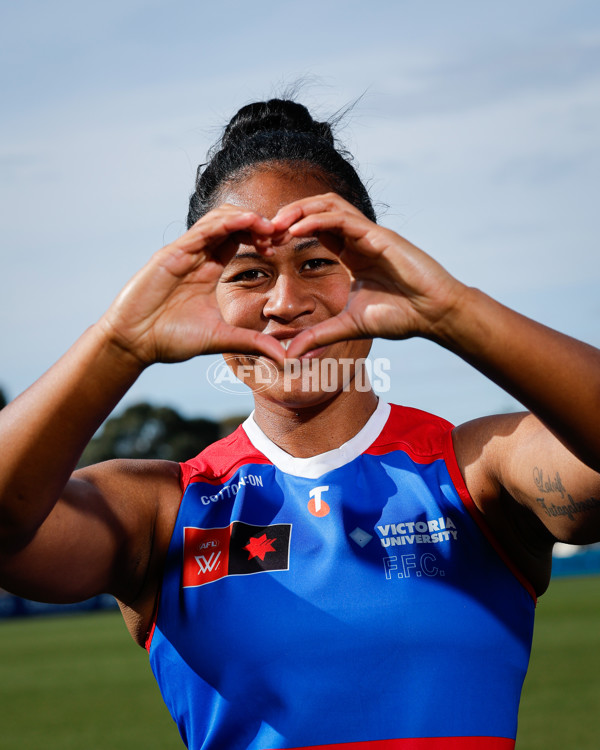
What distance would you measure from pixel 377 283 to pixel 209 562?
0.94 meters

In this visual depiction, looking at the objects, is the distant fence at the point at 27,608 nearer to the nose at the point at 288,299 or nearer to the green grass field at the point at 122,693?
the green grass field at the point at 122,693

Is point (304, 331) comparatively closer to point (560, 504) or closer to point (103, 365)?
point (103, 365)

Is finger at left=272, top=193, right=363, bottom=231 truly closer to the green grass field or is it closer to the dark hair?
the dark hair

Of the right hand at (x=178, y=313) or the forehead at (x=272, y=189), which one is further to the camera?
the forehead at (x=272, y=189)

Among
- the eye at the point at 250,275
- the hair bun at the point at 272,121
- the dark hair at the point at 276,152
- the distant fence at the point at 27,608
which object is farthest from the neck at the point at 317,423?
the distant fence at the point at 27,608

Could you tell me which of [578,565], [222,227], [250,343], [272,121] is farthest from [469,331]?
[578,565]

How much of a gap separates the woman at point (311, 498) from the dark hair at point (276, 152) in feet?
0.09

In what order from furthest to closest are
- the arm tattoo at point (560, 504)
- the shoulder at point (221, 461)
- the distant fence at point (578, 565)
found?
1. the distant fence at point (578, 565)
2. the shoulder at point (221, 461)
3. the arm tattoo at point (560, 504)

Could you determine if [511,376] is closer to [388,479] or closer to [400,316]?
[400,316]

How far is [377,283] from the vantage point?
7.18 feet

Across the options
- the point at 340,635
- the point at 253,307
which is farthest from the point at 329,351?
the point at 340,635

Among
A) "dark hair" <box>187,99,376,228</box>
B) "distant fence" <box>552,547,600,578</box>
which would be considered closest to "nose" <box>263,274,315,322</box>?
"dark hair" <box>187,99,376,228</box>

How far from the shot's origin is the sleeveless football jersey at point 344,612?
7.66ft

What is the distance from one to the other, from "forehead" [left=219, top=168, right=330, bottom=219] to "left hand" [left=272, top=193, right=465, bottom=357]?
0.42m
